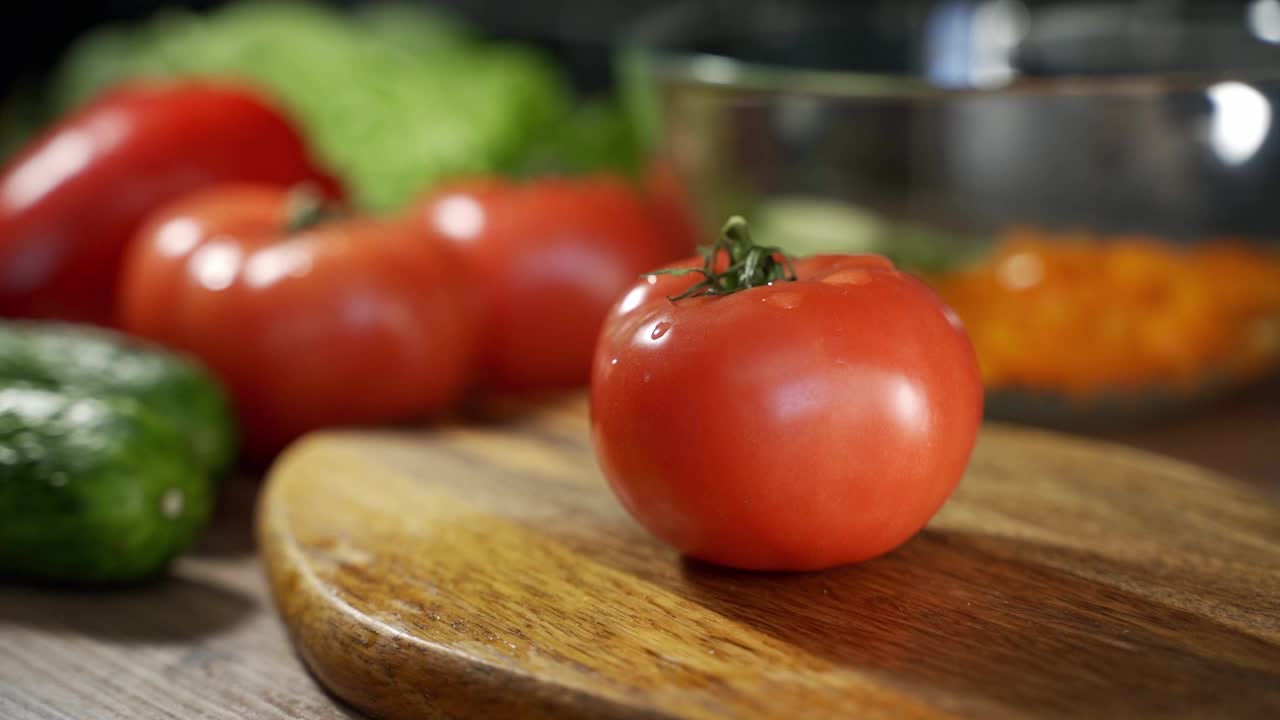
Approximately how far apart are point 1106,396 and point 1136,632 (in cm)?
65

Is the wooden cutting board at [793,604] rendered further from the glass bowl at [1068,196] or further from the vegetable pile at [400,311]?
the glass bowl at [1068,196]

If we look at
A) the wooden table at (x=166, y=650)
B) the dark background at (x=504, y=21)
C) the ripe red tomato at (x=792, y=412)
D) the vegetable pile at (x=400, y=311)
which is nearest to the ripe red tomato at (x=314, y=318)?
the vegetable pile at (x=400, y=311)

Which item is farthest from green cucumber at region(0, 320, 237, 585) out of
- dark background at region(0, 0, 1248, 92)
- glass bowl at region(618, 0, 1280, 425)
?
dark background at region(0, 0, 1248, 92)

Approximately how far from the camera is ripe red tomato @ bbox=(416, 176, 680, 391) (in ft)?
5.16

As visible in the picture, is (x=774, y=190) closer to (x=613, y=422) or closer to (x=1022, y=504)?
(x=1022, y=504)

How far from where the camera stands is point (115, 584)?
1131 millimetres

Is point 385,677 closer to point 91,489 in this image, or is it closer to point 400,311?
point 91,489

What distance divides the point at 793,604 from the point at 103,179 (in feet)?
3.89

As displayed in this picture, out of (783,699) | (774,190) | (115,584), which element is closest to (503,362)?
(774,190)

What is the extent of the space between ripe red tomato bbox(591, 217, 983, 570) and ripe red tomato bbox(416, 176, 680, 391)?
0.67 m

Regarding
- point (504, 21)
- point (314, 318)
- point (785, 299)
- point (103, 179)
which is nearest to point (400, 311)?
point (314, 318)

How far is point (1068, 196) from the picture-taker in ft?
4.71

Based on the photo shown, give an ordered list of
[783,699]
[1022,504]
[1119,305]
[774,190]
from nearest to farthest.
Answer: [783,699]
[1022,504]
[1119,305]
[774,190]

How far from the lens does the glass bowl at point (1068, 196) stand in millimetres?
1376
